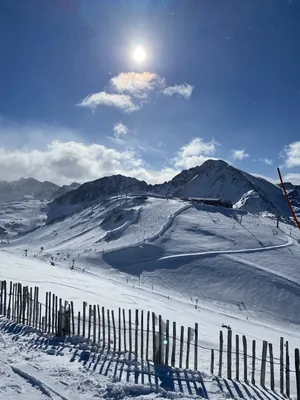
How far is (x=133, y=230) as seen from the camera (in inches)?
3115

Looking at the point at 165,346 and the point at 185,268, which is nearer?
the point at 165,346

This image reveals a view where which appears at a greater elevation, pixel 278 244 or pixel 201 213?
pixel 201 213

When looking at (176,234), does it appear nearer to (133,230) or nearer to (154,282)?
(133,230)

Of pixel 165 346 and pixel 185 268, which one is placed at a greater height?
pixel 165 346

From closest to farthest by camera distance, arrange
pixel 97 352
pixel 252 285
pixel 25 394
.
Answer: pixel 25 394, pixel 97 352, pixel 252 285

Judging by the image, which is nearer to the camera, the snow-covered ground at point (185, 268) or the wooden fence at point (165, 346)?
the wooden fence at point (165, 346)

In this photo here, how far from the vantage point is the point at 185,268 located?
54.2 meters

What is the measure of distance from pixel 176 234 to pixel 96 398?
6265 cm

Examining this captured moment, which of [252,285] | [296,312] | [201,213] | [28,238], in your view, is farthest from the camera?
[28,238]

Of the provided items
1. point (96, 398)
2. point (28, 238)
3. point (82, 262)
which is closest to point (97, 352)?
point (96, 398)

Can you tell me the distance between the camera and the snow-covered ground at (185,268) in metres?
29.8

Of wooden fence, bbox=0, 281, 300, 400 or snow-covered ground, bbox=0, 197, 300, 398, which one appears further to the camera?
snow-covered ground, bbox=0, 197, 300, 398

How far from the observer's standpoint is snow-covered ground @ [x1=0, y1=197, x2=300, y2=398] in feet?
97.7

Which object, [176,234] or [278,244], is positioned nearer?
[278,244]
